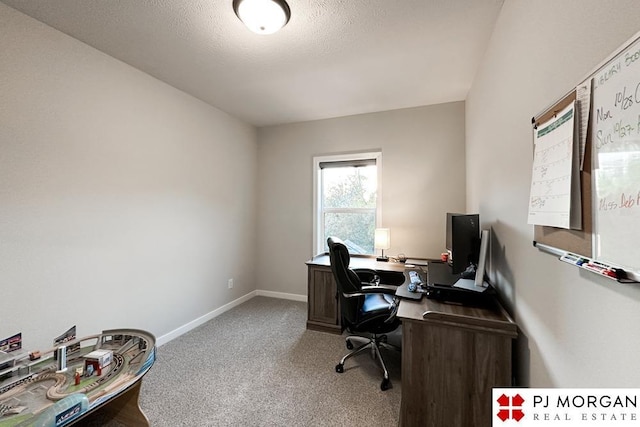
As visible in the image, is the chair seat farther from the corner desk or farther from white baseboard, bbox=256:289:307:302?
white baseboard, bbox=256:289:307:302

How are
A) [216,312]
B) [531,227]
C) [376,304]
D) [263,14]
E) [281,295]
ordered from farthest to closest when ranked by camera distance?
[281,295] → [216,312] → [376,304] → [263,14] → [531,227]

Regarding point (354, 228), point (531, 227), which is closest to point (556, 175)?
point (531, 227)

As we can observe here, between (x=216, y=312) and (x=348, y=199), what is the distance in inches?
92.2

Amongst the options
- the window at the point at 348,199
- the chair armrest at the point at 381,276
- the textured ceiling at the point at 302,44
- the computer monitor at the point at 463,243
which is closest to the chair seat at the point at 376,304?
the chair armrest at the point at 381,276

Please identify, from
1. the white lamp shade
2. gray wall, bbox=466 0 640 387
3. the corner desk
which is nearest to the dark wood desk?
the corner desk

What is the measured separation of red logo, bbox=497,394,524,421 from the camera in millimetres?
988

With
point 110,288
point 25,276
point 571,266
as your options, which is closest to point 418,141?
point 571,266

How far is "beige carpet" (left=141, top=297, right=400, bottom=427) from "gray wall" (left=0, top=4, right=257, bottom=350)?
58 centimetres

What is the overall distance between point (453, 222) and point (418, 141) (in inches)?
77.1

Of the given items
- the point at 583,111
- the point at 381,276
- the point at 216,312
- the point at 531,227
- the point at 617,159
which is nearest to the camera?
the point at 617,159

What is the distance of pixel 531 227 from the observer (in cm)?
116

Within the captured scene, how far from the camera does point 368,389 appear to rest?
194cm

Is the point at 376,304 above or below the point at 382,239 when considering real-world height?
below

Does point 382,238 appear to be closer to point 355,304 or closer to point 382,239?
point 382,239
